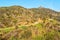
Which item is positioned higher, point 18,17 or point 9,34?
point 9,34

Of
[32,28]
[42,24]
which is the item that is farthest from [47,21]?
[32,28]

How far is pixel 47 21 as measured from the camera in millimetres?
A: 16156

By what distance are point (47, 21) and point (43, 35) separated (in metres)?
1.90

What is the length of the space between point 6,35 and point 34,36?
198 cm

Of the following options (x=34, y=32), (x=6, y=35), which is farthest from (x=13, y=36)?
(x=34, y=32)

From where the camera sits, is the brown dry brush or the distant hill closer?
the brown dry brush

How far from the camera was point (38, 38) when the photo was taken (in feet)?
47.0

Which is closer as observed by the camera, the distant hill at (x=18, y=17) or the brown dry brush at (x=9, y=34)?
the brown dry brush at (x=9, y=34)

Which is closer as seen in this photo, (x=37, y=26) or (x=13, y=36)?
(x=13, y=36)

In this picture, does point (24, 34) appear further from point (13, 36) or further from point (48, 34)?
point (48, 34)

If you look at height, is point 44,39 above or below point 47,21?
below

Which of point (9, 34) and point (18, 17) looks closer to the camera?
point (9, 34)

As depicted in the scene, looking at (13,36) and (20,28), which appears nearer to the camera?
Result: (13,36)

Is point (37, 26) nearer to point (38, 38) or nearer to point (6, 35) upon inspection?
point (38, 38)
